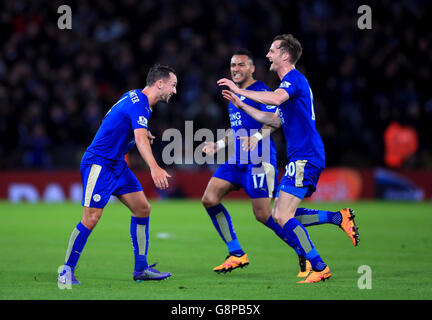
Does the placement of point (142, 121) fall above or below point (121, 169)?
above

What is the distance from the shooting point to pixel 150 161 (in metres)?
6.92

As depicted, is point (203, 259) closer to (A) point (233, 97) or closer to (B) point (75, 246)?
(B) point (75, 246)

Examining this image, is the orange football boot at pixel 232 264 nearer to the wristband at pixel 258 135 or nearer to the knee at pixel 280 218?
the knee at pixel 280 218

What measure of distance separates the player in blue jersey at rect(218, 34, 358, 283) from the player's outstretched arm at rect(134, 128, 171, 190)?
98 centimetres

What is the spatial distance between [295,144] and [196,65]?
1521 cm

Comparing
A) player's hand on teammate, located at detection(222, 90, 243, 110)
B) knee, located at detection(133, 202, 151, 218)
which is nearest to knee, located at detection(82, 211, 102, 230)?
knee, located at detection(133, 202, 151, 218)

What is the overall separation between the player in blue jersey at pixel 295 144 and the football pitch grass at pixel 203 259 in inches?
19.4

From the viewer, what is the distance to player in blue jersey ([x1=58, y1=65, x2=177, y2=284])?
7.23 metres

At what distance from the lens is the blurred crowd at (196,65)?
813 inches

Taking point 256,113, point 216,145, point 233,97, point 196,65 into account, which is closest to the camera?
point 233,97

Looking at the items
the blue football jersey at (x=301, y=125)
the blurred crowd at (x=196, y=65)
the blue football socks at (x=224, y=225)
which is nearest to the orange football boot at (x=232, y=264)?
the blue football socks at (x=224, y=225)

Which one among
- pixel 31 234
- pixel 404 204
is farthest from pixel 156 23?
pixel 31 234

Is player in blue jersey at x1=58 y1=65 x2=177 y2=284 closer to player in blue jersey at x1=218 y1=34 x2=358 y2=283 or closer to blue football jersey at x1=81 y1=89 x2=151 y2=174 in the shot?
blue football jersey at x1=81 y1=89 x2=151 y2=174

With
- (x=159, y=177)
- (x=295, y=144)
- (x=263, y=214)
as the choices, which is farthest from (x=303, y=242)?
(x=159, y=177)
